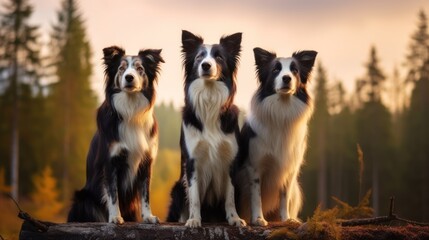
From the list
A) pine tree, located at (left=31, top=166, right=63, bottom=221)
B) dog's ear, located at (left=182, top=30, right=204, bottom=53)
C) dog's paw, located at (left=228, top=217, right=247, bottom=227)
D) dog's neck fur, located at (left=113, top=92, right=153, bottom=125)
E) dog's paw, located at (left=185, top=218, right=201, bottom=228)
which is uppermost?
dog's ear, located at (left=182, top=30, right=204, bottom=53)

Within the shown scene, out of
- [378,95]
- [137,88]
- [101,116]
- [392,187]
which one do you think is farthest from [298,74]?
[392,187]

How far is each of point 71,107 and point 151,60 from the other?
2481 centimetres

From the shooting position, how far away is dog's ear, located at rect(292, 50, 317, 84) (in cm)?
752

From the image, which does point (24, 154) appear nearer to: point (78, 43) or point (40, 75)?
point (40, 75)

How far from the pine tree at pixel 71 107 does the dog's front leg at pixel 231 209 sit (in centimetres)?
2451

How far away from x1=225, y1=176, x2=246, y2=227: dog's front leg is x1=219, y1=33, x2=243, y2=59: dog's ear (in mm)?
1661

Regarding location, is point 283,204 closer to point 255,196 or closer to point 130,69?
point 255,196

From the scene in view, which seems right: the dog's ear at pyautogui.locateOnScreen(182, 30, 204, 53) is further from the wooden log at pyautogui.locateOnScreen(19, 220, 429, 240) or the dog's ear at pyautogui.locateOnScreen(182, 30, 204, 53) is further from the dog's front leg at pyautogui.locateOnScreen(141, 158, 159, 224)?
the wooden log at pyautogui.locateOnScreen(19, 220, 429, 240)

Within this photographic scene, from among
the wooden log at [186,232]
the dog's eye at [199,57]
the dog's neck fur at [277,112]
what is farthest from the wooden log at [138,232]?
the dog's eye at [199,57]

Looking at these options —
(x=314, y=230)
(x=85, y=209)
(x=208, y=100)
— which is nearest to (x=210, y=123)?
(x=208, y=100)

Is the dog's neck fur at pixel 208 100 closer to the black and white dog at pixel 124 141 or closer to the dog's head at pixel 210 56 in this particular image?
the dog's head at pixel 210 56

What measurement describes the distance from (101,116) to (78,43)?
25884 millimetres

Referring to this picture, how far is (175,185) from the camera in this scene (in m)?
7.56

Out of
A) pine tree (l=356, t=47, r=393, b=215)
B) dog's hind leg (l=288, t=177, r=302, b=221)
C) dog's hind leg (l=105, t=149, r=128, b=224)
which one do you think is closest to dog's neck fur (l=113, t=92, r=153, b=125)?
dog's hind leg (l=105, t=149, r=128, b=224)
